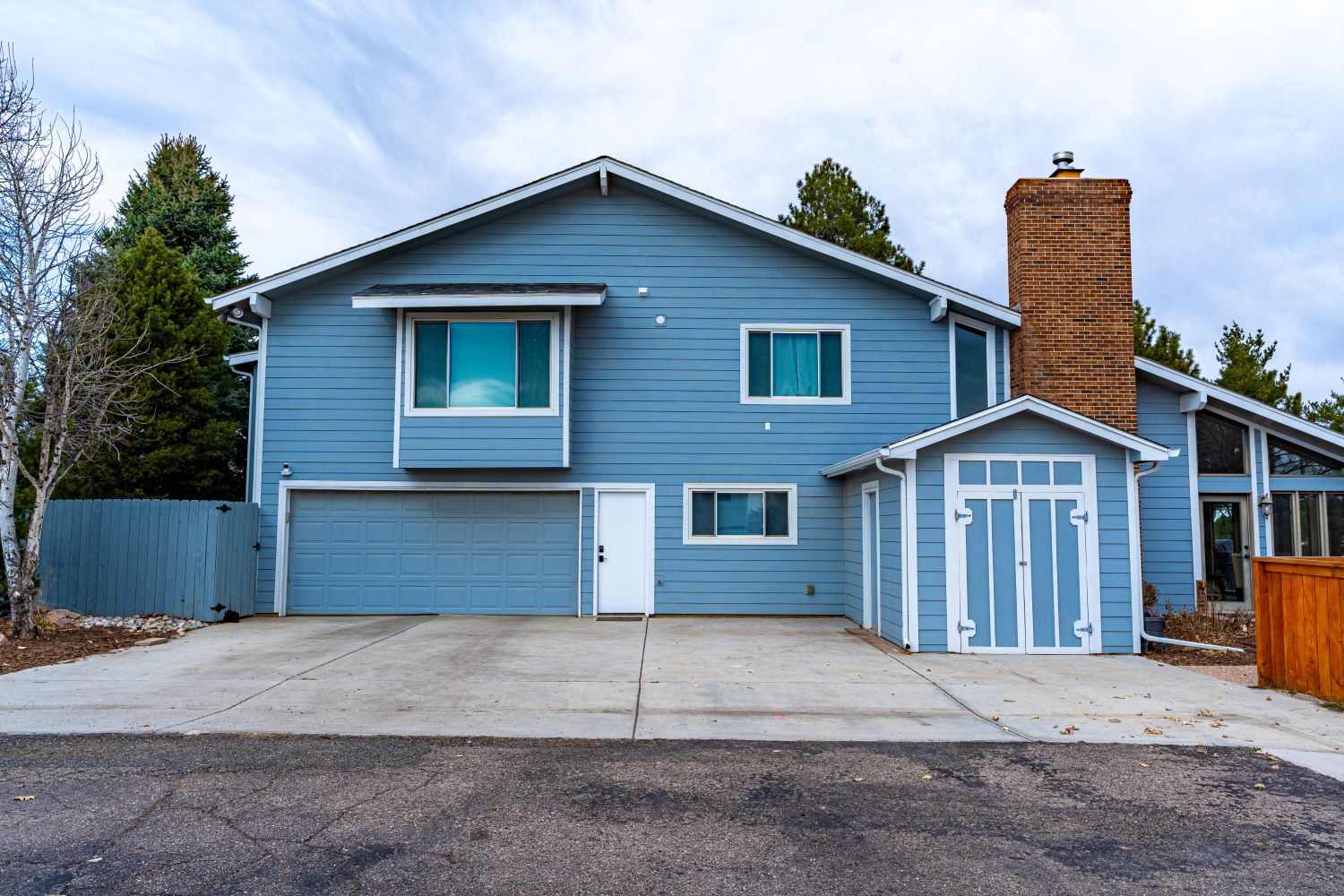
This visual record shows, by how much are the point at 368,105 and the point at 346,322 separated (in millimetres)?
7436

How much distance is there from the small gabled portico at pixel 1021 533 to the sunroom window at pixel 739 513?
3253mm

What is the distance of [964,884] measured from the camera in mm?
3805

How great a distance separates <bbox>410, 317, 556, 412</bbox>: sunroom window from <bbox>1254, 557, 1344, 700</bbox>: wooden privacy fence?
29.4 feet

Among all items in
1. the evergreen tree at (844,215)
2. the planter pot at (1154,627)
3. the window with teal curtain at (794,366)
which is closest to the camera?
the planter pot at (1154,627)

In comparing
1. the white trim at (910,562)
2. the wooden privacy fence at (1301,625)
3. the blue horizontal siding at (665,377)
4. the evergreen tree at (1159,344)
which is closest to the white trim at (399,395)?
the blue horizontal siding at (665,377)

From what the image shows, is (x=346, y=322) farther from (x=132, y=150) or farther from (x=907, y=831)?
(x=132, y=150)

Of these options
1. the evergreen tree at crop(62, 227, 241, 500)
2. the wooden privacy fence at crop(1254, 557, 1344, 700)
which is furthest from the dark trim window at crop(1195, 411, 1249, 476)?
the evergreen tree at crop(62, 227, 241, 500)

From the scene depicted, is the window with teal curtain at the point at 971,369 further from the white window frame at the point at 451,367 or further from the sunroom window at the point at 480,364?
the sunroom window at the point at 480,364

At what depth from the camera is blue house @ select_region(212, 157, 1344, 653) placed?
12773 millimetres

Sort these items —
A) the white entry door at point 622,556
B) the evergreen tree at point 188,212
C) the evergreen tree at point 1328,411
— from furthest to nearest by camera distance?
the evergreen tree at point 1328,411 < the evergreen tree at point 188,212 < the white entry door at point 622,556

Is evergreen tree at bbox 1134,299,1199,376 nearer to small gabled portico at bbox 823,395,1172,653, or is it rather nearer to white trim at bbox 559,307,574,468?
small gabled portico at bbox 823,395,1172,653

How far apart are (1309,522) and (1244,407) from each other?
2.05m

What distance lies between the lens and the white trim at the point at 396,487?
43.9ft

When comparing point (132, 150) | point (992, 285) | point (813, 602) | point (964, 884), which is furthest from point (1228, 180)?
point (132, 150)
